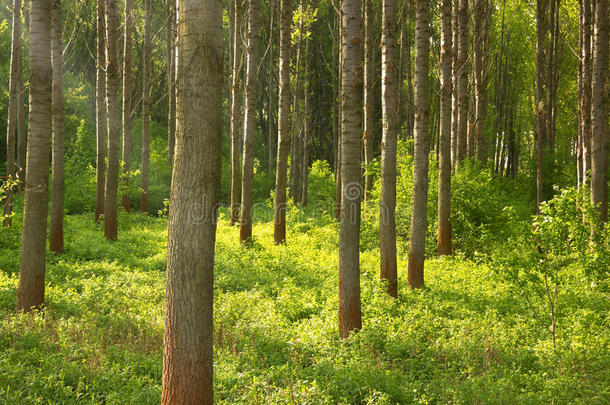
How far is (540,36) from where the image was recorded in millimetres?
16094

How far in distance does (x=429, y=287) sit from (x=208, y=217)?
22.6ft

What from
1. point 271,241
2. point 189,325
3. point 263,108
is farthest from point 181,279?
point 263,108

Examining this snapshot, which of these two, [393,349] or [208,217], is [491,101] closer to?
[393,349]

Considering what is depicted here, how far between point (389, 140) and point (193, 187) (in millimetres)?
5526

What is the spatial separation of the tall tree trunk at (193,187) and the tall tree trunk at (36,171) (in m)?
4.54

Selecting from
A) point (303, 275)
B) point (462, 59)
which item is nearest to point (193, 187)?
point (303, 275)

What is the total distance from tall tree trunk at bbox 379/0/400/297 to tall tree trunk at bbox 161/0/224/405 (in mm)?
5081

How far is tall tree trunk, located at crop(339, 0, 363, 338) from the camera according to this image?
6.66m

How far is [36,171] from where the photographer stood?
725 cm

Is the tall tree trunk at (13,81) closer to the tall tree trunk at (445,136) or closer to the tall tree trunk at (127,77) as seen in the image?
the tall tree trunk at (127,77)

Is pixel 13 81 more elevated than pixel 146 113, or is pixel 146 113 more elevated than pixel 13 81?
pixel 146 113

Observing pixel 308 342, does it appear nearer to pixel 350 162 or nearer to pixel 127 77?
pixel 350 162

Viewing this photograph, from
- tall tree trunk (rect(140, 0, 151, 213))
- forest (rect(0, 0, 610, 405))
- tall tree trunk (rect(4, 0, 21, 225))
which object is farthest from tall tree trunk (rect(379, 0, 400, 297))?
tall tree trunk (rect(140, 0, 151, 213))

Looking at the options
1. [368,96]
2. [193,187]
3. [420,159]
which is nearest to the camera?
[193,187]
